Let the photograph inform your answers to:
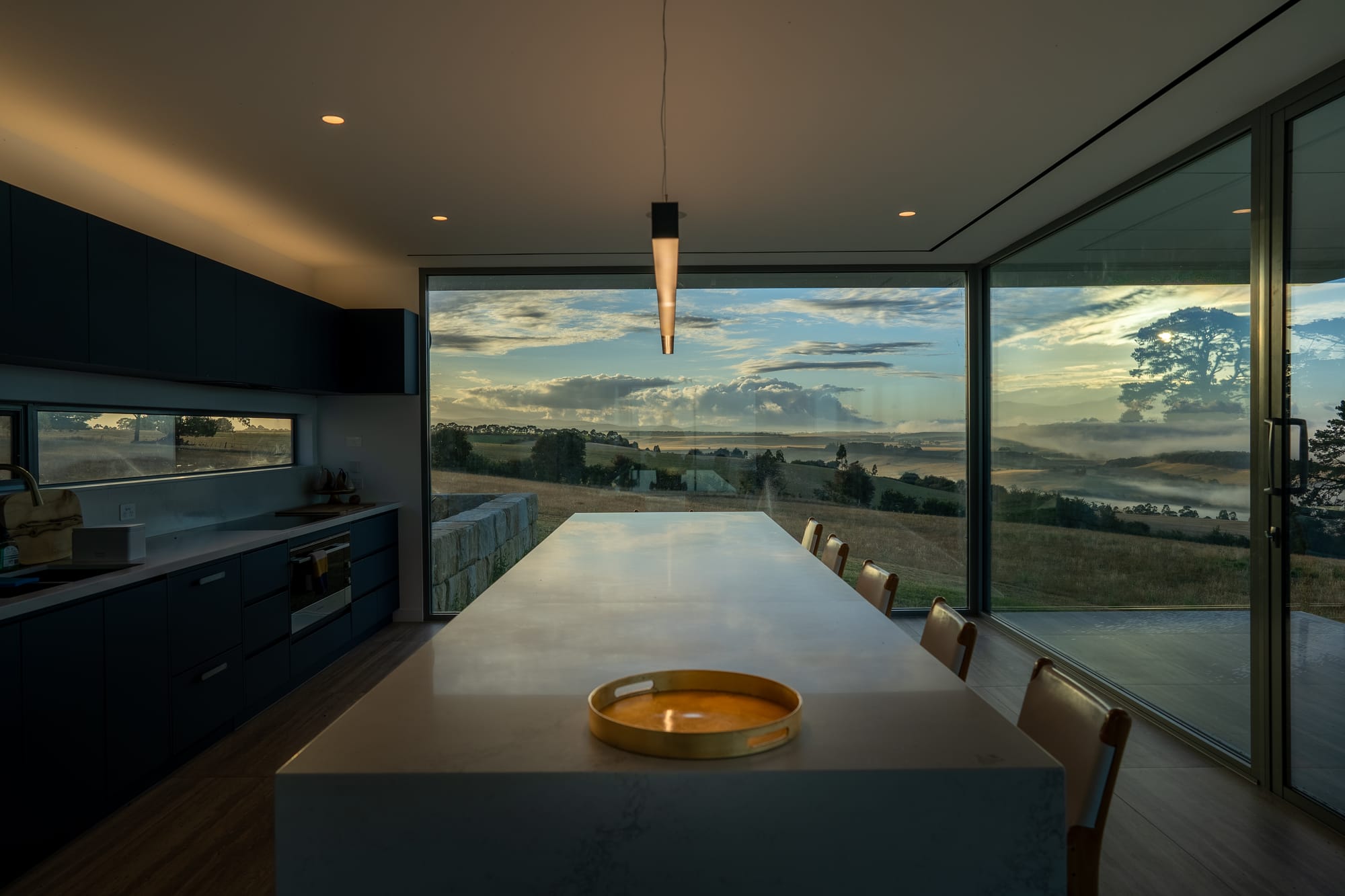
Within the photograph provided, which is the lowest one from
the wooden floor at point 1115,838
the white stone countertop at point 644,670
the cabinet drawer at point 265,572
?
the wooden floor at point 1115,838

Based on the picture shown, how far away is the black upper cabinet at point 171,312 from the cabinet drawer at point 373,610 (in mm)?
1813

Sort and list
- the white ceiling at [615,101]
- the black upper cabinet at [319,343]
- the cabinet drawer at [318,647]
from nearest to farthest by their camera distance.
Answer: the white ceiling at [615,101] < the cabinet drawer at [318,647] < the black upper cabinet at [319,343]

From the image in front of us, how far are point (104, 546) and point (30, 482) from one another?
1.15 feet

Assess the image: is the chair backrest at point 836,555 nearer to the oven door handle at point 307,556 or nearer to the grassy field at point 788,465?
the grassy field at point 788,465

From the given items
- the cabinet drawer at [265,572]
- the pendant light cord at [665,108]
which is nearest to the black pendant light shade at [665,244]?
the pendant light cord at [665,108]

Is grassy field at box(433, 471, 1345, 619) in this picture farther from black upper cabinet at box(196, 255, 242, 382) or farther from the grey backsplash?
black upper cabinet at box(196, 255, 242, 382)

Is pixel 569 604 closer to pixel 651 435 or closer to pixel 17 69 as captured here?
pixel 17 69

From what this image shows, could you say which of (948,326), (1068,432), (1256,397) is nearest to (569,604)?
(1256,397)

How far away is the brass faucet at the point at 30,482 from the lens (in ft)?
8.84

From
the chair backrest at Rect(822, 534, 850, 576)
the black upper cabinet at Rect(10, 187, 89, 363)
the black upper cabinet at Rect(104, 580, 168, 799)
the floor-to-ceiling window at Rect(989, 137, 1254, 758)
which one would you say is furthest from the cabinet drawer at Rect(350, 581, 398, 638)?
the floor-to-ceiling window at Rect(989, 137, 1254, 758)

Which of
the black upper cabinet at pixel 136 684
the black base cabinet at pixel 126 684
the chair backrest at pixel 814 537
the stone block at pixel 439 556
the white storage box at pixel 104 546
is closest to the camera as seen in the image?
the black base cabinet at pixel 126 684

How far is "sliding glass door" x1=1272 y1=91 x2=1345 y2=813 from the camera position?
8.25ft

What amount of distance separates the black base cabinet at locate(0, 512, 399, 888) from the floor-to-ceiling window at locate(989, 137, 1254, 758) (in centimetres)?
416

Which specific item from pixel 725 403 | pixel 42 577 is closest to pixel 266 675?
pixel 42 577
